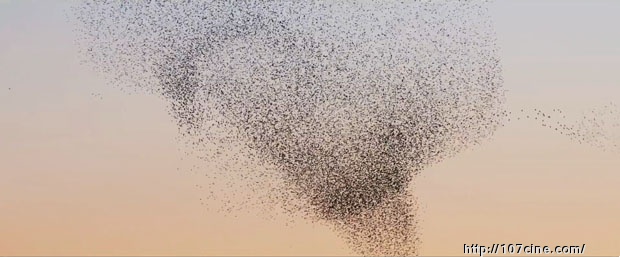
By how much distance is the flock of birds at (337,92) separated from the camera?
3131mm

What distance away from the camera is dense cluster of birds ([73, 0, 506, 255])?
3133mm

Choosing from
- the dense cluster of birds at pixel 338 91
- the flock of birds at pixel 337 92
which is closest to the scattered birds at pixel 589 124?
the flock of birds at pixel 337 92

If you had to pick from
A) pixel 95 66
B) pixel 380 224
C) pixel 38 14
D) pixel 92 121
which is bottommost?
pixel 380 224

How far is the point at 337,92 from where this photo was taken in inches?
124

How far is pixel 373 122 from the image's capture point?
313cm

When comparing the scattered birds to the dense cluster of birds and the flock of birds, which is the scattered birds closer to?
the flock of birds

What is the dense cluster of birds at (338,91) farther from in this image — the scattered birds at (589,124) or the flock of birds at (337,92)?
the scattered birds at (589,124)

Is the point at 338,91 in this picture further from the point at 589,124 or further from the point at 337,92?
the point at 589,124

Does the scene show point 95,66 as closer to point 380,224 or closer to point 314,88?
point 314,88

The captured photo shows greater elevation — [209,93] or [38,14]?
[38,14]

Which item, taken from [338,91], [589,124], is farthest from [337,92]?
[589,124]

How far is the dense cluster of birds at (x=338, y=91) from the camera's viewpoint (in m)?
3.13

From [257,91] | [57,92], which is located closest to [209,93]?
[257,91]

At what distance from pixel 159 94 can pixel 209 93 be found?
226 mm
